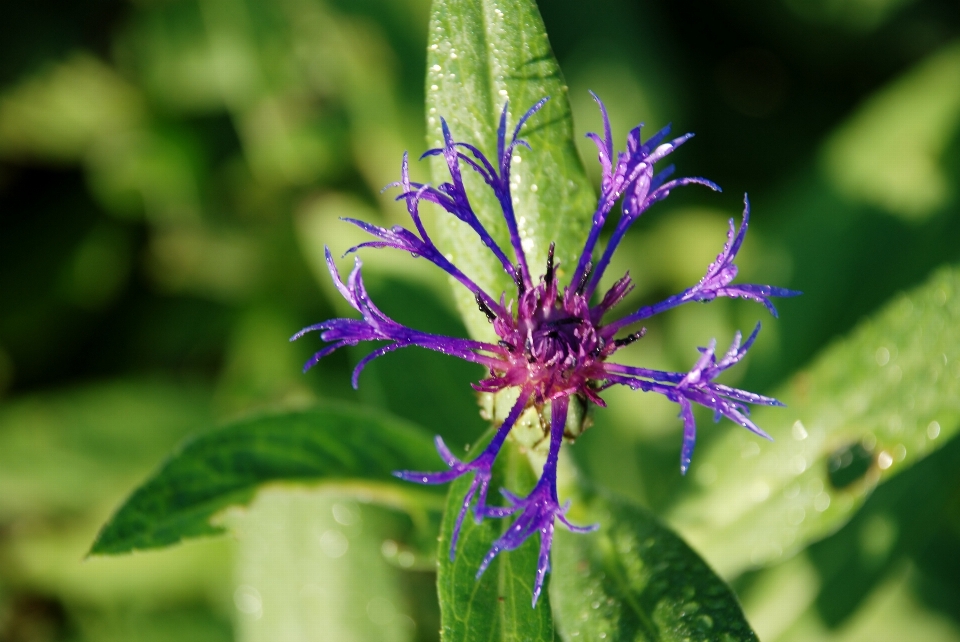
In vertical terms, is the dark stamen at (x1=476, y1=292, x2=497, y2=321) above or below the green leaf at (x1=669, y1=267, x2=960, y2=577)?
above

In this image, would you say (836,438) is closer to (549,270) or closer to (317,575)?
(549,270)

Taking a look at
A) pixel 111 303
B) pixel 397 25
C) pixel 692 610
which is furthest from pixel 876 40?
pixel 111 303

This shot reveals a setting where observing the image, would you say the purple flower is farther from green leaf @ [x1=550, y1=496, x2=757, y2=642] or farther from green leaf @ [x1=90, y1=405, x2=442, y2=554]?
green leaf @ [x1=90, y1=405, x2=442, y2=554]

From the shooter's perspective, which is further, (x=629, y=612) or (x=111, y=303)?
(x=111, y=303)

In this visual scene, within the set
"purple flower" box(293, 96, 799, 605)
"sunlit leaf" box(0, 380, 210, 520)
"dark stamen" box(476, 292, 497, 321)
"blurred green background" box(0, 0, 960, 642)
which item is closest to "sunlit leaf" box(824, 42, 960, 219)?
"blurred green background" box(0, 0, 960, 642)

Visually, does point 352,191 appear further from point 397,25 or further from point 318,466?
point 318,466

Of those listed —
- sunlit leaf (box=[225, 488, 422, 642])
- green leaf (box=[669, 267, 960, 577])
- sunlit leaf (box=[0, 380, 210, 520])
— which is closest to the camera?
green leaf (box=[669, 267, 960, 577])

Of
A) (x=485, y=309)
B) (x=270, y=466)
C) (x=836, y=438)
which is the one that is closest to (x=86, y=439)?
(x=270, y=466)
